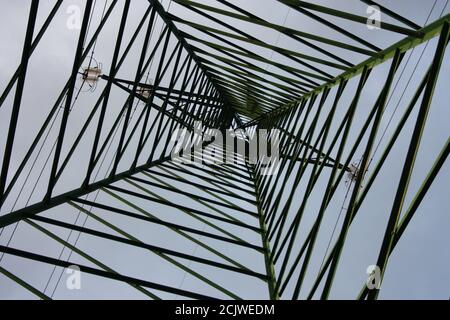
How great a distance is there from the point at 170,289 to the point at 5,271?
216 centimetres

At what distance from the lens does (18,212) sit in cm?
572

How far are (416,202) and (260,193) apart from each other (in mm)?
8564

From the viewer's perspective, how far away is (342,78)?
771cm

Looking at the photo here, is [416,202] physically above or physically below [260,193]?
below

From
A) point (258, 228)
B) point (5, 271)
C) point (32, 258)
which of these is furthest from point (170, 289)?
point (258, 228)

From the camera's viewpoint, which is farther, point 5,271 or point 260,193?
point 260,193
